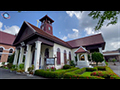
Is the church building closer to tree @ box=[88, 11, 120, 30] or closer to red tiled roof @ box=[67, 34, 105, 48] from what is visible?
red tiled roof @ box=[67, 34, 105, 48]

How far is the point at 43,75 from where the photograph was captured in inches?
250

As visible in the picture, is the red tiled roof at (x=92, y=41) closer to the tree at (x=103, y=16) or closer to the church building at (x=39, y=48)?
the church building at (x=39, y=48)

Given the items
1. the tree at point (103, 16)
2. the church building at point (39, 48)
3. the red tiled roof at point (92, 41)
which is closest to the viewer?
the tree at point (103, 16)

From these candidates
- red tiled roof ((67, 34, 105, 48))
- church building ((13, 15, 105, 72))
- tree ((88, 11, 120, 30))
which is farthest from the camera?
red tiled roof ((67, 34, 105, 48))

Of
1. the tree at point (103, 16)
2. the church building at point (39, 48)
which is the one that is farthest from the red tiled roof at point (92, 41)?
the tree at point (103, 16)

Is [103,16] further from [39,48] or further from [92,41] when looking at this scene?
[92,41]

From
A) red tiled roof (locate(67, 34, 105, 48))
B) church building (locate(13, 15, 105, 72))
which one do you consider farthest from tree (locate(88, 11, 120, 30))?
red tiled roof (locate(67, 34, 105, 48))

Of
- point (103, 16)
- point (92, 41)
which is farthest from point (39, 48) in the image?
point (92, 41)

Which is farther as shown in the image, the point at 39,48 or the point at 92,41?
the point at 92,41

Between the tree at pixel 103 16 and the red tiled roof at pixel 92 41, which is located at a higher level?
the red tiled roof at pixel 92 41

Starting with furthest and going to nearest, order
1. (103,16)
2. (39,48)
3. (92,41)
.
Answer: (92,41) → (39,48) → (103,16)
